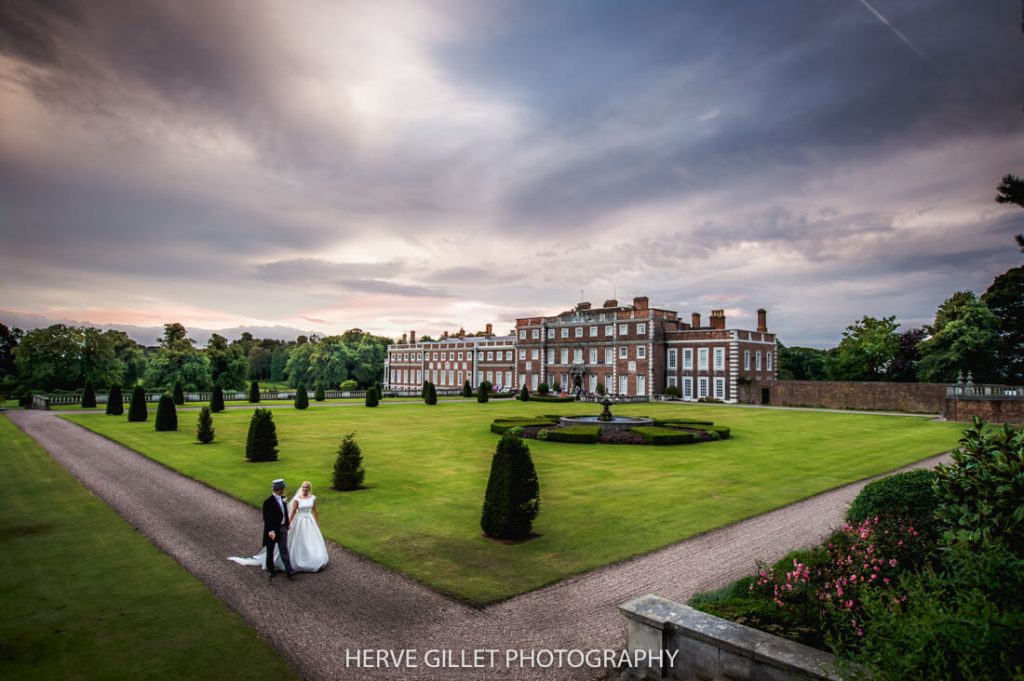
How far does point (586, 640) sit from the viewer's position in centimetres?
693

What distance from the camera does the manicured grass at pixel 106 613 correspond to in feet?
20.7

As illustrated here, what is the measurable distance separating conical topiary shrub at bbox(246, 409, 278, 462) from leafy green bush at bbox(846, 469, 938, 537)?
17.6 m

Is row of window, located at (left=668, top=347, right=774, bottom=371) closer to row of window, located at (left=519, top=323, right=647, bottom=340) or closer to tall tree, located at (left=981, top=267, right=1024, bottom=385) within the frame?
row of window, located at (left=519, top=323, right=647, bottom=340)

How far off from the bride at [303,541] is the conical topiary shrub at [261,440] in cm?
1026

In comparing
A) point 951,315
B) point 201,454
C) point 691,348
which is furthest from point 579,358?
point 201,454

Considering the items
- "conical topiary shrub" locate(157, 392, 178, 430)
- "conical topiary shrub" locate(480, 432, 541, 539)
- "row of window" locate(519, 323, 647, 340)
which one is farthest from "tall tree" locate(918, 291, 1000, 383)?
"conical topiary shrub" locate(157, 392, 178, 430)

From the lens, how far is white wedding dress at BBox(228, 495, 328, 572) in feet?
30.2

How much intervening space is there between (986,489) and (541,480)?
1176 centimetres

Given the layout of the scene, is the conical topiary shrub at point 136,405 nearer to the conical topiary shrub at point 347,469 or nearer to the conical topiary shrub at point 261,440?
the conical topiary shrub at point 261,440

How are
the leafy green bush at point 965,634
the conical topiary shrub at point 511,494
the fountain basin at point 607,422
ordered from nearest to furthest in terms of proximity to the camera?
1. the leafy green bush at point 965,634
2. the conical topiary shrub at point 511,494
3. the fountain basin at point 607,422

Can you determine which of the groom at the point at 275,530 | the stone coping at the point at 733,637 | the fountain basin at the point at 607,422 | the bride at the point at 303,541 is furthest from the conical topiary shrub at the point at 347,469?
the fountain basin at the point at 607,422

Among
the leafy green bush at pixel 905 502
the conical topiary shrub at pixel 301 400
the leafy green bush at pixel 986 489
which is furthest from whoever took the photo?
the conical topiary shrub at pixel 301 400

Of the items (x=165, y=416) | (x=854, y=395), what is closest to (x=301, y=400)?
(x=165, y=416)

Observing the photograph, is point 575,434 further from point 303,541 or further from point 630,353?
point 630,353
